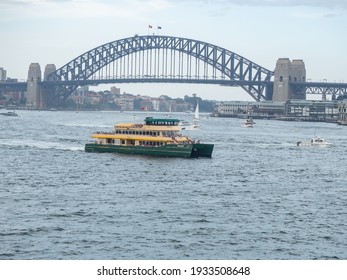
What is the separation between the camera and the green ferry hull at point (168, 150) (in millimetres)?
51219

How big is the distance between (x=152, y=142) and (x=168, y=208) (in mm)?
21989

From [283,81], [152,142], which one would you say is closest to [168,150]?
[152,142]

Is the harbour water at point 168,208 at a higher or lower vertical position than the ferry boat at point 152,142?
lower

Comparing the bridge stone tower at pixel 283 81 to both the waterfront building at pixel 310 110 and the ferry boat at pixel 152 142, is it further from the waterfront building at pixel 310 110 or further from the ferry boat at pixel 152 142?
the ferry boat at pixel 152 142

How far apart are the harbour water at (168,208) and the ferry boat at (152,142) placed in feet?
3.41

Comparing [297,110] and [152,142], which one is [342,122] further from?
[152,142]

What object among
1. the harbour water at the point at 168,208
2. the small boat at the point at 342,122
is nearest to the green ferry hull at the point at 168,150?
the harbour water at the point at 168,208

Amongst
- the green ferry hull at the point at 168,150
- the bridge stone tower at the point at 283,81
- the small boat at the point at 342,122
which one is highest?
the bridge stone tower at the point at 283,81

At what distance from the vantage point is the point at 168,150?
169 feet

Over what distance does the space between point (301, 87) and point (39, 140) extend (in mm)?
121237

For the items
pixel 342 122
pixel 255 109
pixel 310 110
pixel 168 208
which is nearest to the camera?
pixel 168 208
